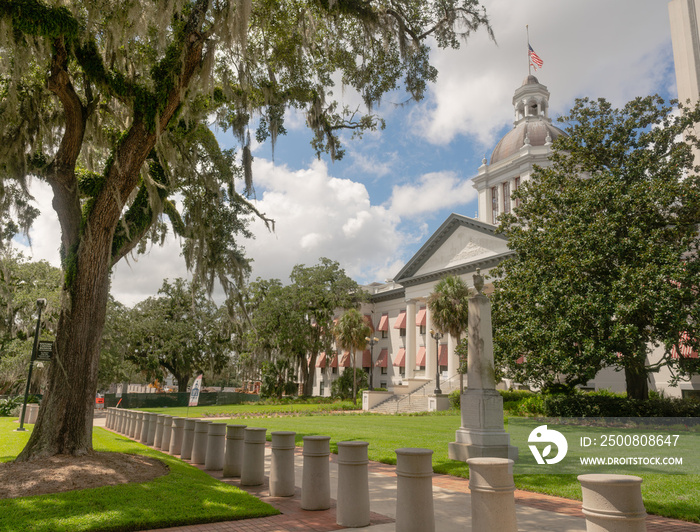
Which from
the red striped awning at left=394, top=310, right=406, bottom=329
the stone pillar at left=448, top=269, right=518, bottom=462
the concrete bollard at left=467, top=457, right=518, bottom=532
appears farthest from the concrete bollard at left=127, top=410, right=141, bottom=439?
the red striped awning at left=394, top=310, right=406, bottom=329

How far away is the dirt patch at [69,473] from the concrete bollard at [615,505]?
6.37m

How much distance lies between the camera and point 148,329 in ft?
143

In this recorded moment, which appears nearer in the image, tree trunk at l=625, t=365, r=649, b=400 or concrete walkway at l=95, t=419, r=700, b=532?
concrete walkway at l=95, t=419, r=700, b=532

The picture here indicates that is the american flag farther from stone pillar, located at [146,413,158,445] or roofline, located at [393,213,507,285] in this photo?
stone pillar, located at [146,413,158,445]

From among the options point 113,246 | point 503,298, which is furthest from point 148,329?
point 113,246

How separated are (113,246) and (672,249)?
1871 cm

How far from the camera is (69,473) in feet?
24.0

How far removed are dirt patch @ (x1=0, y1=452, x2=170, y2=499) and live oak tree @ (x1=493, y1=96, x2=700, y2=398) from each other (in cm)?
1593

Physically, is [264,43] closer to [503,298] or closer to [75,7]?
[75,7]

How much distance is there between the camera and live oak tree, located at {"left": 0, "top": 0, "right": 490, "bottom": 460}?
329 inches

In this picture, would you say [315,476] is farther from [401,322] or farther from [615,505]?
[401,322]

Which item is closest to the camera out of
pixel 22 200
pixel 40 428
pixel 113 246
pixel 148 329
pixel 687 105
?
pixel 40 428

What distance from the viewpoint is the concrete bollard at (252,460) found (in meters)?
8.02

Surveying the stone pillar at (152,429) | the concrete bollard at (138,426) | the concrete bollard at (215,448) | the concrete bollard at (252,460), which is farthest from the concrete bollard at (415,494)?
the concrete bollard at (138,426)
